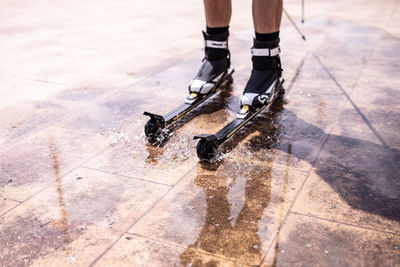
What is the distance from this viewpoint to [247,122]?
2.87 meters

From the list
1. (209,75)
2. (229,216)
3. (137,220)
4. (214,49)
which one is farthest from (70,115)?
(229,216)

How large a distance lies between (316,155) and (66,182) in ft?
4.53

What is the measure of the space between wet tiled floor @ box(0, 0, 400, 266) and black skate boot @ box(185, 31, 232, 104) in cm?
16

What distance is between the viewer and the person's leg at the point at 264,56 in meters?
2.89

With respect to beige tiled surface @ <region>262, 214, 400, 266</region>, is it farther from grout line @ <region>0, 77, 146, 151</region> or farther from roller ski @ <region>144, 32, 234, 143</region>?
grout line @ <region>0, 77, 146, 151</region>

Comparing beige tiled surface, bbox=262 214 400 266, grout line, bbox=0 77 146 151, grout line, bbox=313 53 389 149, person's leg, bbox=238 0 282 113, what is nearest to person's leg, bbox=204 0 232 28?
person's leg, bbox=238 0 282 113

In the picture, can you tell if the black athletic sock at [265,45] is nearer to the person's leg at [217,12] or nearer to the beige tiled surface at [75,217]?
the person's leg at [217,12]

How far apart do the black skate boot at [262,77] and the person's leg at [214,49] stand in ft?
1.16

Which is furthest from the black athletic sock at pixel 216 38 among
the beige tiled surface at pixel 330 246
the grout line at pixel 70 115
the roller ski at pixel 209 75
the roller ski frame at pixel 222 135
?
the beige tiled surface at pixel 330 246

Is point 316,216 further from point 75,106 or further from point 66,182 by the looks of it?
point 75,106

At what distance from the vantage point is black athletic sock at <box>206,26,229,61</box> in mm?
3297

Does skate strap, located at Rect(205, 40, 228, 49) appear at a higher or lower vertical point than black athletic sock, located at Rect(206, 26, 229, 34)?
lower

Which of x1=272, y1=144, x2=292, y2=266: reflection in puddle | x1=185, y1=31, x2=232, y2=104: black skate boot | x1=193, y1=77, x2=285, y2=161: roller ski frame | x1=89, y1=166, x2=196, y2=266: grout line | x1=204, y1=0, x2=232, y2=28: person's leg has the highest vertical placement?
x1=204, y1=0, x2=232, y2=28: person's leg

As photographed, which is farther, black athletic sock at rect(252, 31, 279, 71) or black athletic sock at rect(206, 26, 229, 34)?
black athletic sock at rect(206, 26, 229, 34)
